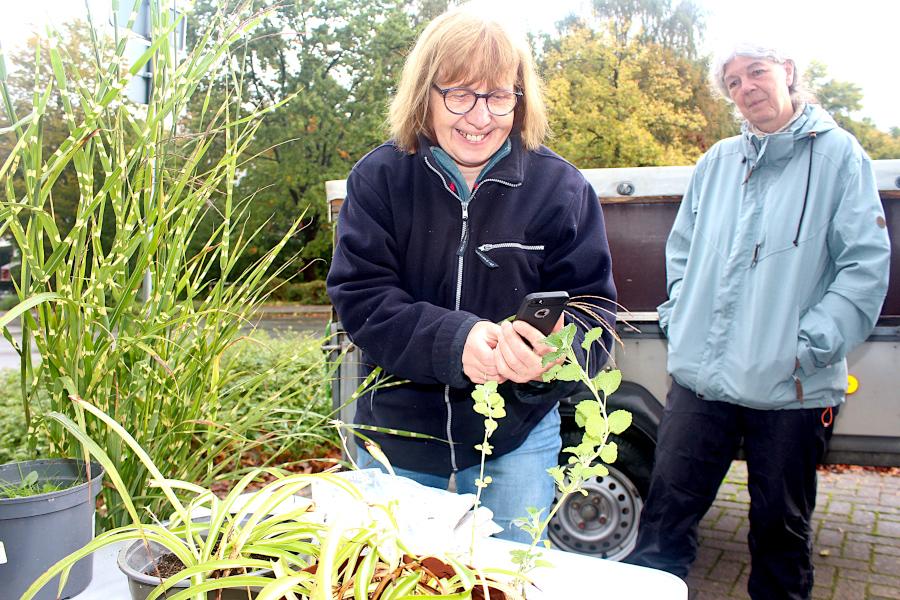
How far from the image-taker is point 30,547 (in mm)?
1131

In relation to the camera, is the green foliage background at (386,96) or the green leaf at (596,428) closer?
the green leaf at (596,428)

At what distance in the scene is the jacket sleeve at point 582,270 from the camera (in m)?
1.71

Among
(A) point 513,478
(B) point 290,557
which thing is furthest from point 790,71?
(B) point 290,557

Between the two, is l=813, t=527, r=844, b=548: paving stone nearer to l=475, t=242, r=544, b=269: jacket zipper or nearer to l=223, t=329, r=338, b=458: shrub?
l=223, t=329, r=338, b=458: shrub

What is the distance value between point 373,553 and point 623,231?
10.3 ft

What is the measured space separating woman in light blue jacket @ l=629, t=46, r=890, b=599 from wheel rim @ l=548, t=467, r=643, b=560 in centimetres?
83

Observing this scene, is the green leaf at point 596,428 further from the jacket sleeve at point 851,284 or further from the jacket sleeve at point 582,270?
the jacket sleeve at point 851,284

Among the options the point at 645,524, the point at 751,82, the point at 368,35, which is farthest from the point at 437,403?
the point at 368,35

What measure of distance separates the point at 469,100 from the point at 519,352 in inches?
26.0

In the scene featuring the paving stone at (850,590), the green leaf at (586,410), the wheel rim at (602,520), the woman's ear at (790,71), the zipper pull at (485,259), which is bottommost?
the paving stone at (850,590)

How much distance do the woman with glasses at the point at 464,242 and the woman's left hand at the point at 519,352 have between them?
0.20 metres

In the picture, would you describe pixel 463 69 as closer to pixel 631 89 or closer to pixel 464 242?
pixel 464 242

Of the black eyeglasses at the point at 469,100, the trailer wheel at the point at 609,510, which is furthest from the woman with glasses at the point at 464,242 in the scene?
the trailer wheel at the point at 609,510

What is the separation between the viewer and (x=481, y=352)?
5.06 feet
